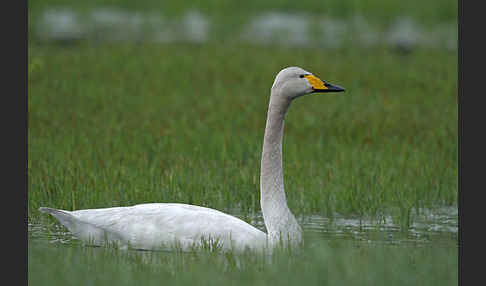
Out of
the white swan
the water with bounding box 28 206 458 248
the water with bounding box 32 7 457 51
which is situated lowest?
the water with bounding box 28 206 458 248

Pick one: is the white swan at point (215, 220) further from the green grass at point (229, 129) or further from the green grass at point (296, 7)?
the green grass at point (296, 7)

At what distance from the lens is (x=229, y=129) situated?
49.1 ft

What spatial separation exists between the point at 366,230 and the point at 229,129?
618 cm

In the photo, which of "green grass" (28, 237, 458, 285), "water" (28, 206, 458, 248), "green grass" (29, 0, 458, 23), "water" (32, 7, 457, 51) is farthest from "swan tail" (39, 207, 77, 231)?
"green grass" (29, 0, 458, 23)

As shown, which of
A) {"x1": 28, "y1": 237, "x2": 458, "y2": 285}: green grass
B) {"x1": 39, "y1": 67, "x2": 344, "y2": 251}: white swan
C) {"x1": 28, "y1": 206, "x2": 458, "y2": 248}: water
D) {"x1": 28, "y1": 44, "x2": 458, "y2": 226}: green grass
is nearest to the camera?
{"x1": 28, "y1": 237, "x2": 458, "y2": 285}: green grass

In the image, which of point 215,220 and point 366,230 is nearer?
point 215,220

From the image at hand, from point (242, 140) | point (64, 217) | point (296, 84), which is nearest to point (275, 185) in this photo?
point (296, 84)

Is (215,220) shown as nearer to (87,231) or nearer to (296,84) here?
(87,231)

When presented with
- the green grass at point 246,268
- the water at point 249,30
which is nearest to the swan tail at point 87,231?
the green grass at point 246,268

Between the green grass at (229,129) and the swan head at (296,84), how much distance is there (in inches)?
81.1

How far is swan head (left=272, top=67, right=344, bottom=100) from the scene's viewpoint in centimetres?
824

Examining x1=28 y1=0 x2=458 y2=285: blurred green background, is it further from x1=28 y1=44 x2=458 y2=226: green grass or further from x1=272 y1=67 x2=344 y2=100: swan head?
x1=272 y1=67 x2=344 y2=100: swan head

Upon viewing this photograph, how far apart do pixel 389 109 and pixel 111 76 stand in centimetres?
689

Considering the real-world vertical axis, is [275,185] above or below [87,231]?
above
